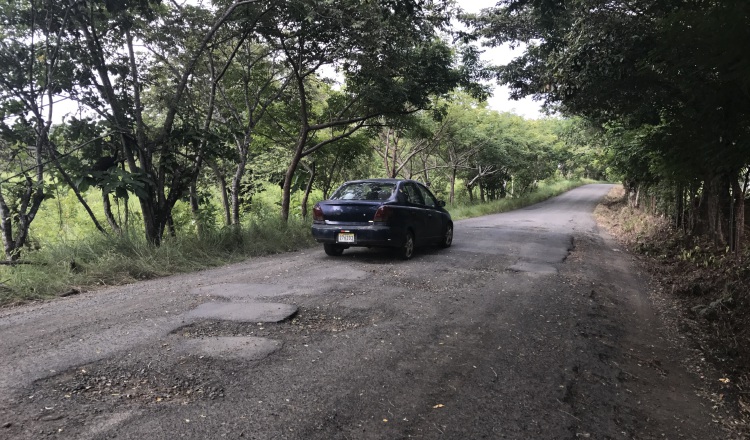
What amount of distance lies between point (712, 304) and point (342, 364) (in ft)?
16.2

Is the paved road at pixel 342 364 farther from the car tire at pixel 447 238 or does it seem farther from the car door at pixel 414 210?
the car tire at pixel 447 238

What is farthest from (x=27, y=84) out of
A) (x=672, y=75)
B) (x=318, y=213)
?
(x=672, y=75)

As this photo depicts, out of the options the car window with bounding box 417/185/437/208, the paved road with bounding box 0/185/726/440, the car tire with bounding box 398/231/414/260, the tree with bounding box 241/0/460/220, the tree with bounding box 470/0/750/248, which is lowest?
the paved road with bounding box 0/185/726/440

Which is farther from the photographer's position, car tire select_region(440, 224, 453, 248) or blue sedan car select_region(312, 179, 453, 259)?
car tire select_region(440, 224, 453, 248)

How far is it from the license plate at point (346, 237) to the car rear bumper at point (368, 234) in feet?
0.17

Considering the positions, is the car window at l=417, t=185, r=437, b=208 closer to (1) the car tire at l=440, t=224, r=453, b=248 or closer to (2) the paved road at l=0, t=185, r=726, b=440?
(1) the car tire at l=440, t=224, r=453, b=248

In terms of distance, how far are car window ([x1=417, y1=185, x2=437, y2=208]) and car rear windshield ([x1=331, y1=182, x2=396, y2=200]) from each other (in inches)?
46.3

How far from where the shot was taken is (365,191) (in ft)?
28.6

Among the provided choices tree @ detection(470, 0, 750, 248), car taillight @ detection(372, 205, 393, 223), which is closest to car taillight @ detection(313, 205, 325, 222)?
car taillight @ detection(372, 205, 393, 223)

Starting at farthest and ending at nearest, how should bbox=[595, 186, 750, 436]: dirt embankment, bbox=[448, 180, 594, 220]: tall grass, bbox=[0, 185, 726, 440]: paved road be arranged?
bbox=[448, 180, 594, 220]: tall grass → bbox=[595, 186, 750, 436]: dirt embankment → bbox=[0, 185, 726, 440]: paved road

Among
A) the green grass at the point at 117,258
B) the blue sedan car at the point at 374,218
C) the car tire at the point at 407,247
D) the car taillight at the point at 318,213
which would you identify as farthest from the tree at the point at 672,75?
the green grass at the point at 117,258

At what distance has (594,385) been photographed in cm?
353

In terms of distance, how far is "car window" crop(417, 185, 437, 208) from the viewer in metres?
9.70

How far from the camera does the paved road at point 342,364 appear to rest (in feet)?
9.05
